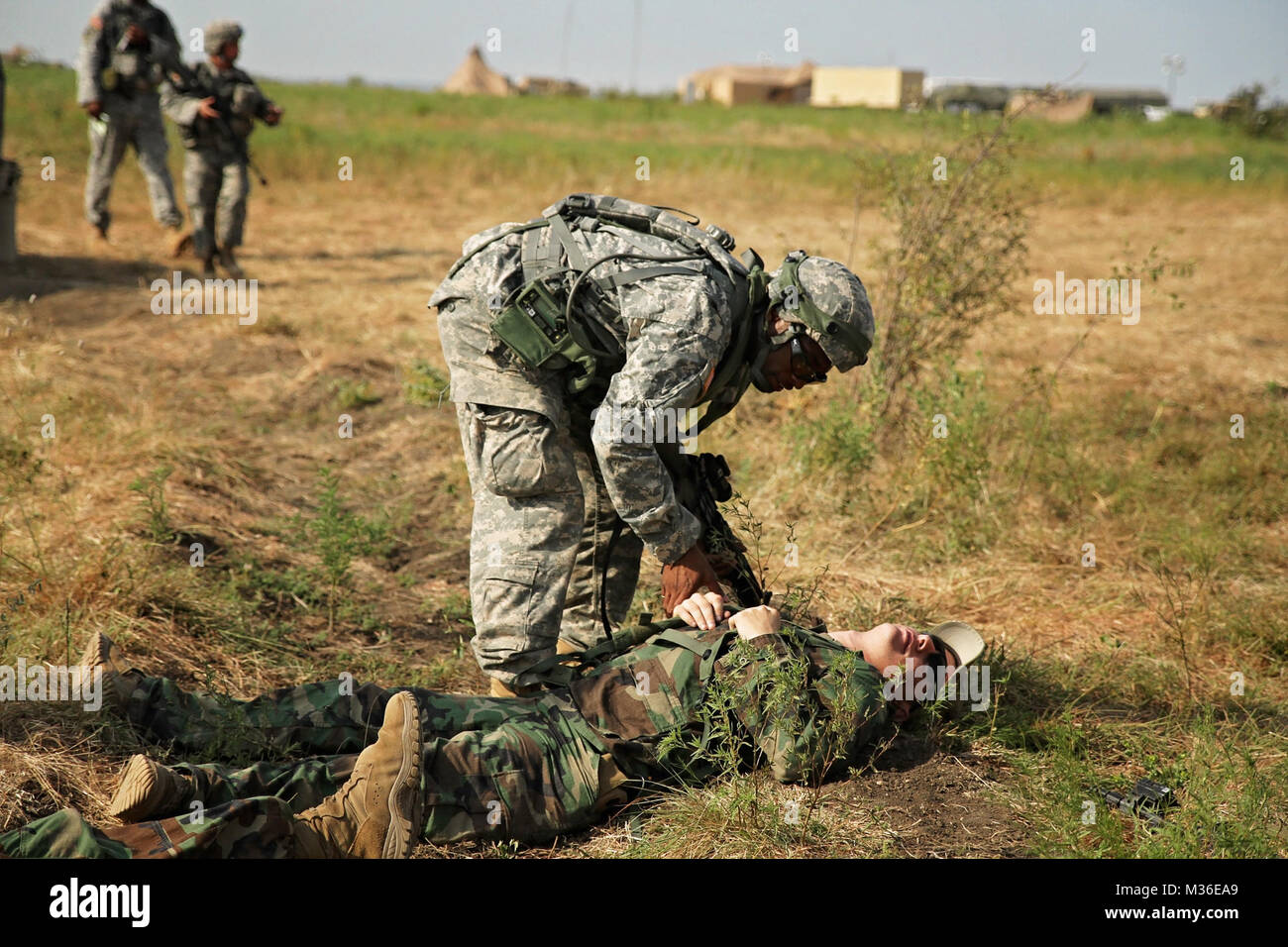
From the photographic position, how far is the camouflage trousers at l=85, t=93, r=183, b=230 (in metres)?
8.94

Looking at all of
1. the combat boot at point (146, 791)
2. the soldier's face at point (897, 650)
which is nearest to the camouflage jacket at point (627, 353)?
the soldier's face at point (897, 650)

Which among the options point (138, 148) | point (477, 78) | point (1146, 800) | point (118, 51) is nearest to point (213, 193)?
point (138, 148)

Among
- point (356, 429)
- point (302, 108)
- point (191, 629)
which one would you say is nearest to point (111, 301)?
point (356, 429)

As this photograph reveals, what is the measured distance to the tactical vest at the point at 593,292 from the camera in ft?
10.8

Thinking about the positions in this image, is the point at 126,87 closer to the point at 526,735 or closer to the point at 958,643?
the point at 526,735

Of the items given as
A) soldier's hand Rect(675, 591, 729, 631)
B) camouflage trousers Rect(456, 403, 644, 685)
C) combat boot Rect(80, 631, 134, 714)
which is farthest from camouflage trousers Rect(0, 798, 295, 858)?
soldier's hand Rect(675, 591, 729, 631)

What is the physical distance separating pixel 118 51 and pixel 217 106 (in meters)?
0.98

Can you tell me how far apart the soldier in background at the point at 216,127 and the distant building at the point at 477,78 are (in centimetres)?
3880

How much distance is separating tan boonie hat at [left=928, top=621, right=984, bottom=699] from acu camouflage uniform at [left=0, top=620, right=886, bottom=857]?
1.47 ft

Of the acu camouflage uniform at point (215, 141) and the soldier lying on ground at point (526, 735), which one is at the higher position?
the acu camouflage uniform at point (215, 141)

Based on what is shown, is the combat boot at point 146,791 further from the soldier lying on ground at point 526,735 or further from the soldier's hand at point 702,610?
the soldier's hand at point 702,610

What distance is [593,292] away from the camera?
3.38 m
